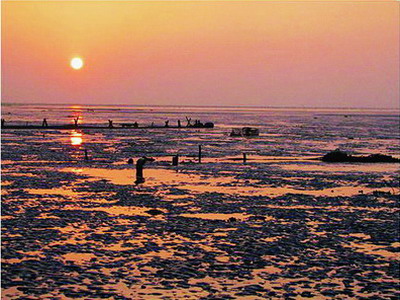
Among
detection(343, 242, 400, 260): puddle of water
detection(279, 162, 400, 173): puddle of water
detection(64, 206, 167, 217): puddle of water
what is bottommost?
detection(279, 162, 400, 173): puddle of water

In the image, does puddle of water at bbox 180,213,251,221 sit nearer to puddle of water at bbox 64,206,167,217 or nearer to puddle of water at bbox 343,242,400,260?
puddle of water at bbox 64,206,167,217

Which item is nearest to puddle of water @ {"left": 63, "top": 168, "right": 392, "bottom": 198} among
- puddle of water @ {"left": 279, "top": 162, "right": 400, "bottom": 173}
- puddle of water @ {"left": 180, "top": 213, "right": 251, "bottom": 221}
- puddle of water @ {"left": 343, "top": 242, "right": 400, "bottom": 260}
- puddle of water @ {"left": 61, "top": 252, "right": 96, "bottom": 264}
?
puddle of water @ {"left": 180, "top": 213, "right": 251, "bottom": 221}

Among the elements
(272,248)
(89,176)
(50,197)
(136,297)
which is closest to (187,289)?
→ (136,297)

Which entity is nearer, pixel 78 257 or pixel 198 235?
pixel 78 257

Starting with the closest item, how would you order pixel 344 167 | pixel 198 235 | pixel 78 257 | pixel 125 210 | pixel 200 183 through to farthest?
pixel 78 257
pixel 198 235
pixel 125 210
pixel 200 183
pixel 344 167

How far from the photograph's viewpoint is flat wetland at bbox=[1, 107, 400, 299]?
1438 cm

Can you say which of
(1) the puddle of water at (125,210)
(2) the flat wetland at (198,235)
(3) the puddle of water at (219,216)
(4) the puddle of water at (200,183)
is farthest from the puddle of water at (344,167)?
(1) the puddle of water at (125,210)

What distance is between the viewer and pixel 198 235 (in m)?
19.5

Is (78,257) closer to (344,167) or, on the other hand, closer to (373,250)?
(373,250)

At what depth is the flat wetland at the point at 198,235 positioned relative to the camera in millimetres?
14375

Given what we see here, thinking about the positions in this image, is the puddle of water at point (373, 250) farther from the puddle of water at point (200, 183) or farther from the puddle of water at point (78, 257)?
the puddle of water at point (200, 183)

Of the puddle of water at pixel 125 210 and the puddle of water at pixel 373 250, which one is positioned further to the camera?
the puddle of water at pixel 125 210

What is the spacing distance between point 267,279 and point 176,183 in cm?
1783

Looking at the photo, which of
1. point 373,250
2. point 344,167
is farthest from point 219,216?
point 344,167
